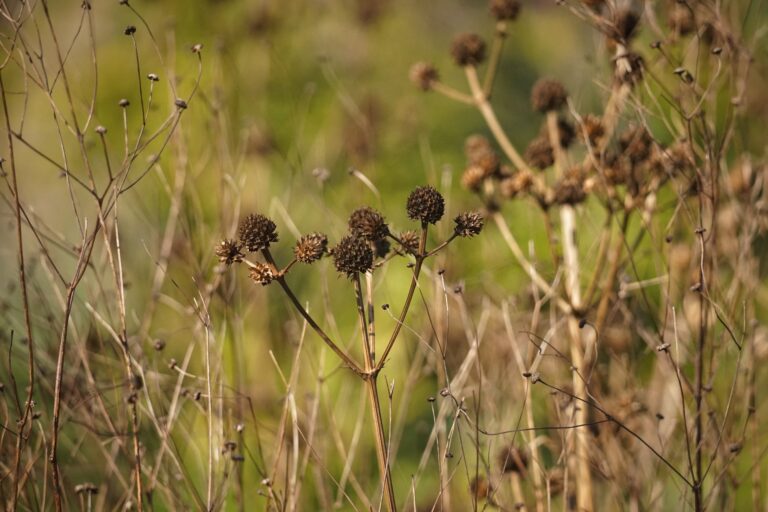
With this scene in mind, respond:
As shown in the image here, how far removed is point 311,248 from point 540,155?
38cm

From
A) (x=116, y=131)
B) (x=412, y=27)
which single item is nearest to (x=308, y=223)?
(x=116, y=131)

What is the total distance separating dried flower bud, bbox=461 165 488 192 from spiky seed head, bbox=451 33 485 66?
7.0 inches

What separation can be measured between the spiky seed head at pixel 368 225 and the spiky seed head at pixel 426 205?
0.02 m

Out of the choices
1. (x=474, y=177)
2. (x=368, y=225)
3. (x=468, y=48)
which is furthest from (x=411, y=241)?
(x=468, y=48)

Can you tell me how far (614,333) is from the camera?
1.00 metres

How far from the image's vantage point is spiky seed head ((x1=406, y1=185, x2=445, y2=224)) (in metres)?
0.54

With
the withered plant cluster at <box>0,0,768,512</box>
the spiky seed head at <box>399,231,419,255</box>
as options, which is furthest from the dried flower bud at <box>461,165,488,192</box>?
the spiky seed head at <box>399,231,419,255</box>

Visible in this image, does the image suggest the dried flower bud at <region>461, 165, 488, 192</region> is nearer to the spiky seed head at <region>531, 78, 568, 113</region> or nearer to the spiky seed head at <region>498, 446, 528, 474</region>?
the spiky seed head at <region>531, 78, 568, 113</region>

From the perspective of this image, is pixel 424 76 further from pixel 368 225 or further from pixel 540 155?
pixel 368 225

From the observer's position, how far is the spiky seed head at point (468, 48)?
37.4 inches

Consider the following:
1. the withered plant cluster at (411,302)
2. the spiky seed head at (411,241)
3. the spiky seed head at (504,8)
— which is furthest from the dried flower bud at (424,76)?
the spiky seed head at (411,241)

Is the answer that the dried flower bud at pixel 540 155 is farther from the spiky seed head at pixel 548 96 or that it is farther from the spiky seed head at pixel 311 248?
the spiky seed head at pixel 311 248

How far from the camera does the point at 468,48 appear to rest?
0.95 metres

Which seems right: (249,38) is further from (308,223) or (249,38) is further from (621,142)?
(621,142)
